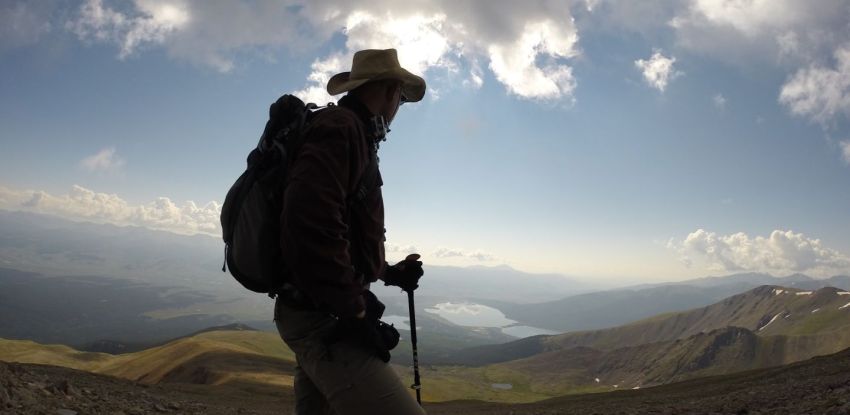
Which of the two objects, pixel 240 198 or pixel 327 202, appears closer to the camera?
pixel 327 202

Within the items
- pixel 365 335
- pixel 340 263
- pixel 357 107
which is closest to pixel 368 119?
pixel 357 107

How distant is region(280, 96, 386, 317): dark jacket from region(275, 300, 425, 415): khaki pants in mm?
277

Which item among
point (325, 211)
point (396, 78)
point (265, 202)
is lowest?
point (325, 211)

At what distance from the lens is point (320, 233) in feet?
11.1

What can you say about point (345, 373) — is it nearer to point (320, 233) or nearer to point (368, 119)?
point (320, 233)

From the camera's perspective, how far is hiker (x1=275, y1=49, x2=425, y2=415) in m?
3.44

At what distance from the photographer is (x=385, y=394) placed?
3625 millimetres

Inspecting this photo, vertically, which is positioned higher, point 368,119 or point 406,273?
point 368,119

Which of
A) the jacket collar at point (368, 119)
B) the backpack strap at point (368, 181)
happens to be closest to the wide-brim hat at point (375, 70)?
the jacket collar at point (368, 119)

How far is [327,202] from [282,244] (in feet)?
1.63

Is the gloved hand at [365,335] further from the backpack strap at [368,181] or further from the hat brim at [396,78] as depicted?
the hat brim at [396,78]

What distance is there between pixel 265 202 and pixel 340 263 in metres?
0.94

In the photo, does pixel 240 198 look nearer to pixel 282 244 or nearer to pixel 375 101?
pixel 282 244

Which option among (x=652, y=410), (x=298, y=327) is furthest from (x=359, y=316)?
(x=652, y=410)
